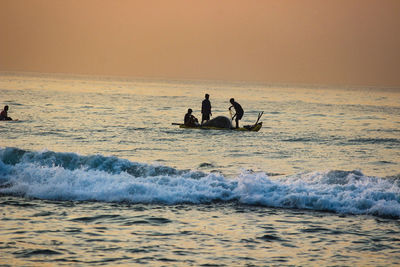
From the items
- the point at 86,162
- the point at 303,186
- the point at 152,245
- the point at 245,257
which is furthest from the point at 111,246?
the point at 86,162

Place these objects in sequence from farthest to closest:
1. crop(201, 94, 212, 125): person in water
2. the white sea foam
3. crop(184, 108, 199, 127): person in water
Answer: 1. crop(184, 108, 199, 127): person in water
2. crop(201, 94, 212, 125): person in water
3. the white sea foam

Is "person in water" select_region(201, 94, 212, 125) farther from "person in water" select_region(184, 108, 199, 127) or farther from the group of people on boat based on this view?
"person in water" select_region(184, 108, 199, 127)

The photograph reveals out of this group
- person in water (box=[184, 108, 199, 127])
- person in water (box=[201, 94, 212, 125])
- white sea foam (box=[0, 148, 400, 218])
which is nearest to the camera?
white sea foam (box=[0, 148, 400, 218])

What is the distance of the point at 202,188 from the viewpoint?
1352 cm

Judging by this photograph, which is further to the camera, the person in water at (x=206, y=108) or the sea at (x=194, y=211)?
the person in water at (x=206, y=108)

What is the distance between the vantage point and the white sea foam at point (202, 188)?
12586 millimetres

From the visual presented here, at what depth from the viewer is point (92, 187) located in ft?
44.4

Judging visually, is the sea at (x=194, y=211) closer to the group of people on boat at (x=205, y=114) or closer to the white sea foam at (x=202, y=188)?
the white sea foam at (x=202, y=188)

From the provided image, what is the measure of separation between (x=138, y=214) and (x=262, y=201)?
2971 mm

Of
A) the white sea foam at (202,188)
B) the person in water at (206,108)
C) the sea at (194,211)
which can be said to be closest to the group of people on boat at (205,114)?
the person in water at (206,108)

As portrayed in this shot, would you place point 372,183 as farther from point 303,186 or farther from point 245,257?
point 245,257

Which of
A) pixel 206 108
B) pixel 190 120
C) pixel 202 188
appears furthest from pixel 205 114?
pixel 202 188

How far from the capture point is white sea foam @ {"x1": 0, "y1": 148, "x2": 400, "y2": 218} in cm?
1259

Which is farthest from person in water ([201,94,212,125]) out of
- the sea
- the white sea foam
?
the white sea foam
